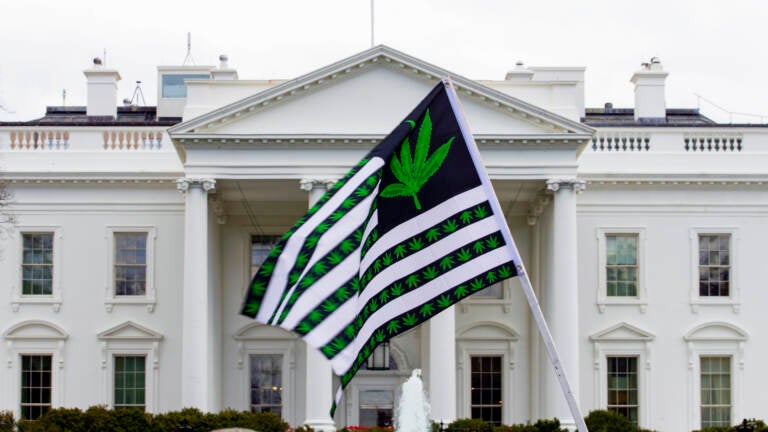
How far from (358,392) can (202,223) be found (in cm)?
735

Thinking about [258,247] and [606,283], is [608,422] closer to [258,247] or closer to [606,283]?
[606,283]

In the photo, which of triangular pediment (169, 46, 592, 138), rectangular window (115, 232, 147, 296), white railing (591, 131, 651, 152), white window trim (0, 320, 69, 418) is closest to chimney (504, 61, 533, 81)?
white railing (591, 131, 651, 152)

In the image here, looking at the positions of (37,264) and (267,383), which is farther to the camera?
(267,383)

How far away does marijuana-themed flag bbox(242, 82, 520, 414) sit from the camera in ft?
37.8

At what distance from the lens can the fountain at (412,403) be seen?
35.1 meters

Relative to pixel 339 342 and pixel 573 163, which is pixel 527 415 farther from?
pixel 339 342

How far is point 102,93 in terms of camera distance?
40562mm

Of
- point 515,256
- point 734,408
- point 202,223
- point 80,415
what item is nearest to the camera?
point 515,256

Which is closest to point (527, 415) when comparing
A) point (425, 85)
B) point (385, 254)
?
point (425, 85)

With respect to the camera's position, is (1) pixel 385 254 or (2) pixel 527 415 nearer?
(1) pixel 385 254

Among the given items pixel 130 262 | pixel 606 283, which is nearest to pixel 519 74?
pixel 606 283

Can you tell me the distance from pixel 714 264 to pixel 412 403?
29.1ft

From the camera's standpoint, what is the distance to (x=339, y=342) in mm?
11484

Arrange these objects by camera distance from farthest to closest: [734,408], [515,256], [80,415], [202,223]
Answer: [734,408] < [202,223] < [80,415] < [515,256]
